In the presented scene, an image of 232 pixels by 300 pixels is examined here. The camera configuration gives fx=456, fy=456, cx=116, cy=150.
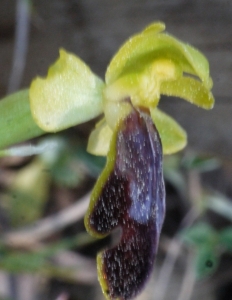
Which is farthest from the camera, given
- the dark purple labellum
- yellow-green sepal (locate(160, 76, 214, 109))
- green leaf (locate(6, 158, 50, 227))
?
green leaf (locate(6, 158, 50, 227))

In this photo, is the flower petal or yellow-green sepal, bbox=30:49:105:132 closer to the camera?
yellow-green sepal, bbox=30:49:105:132

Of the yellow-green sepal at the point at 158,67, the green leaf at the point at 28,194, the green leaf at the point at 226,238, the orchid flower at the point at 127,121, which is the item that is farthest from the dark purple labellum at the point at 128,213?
the green leaf at the point at 28,194

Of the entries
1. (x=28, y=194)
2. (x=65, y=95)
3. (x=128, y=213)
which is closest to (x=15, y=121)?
(x=65, y=95)

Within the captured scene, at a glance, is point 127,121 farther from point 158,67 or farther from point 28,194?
point 28,194

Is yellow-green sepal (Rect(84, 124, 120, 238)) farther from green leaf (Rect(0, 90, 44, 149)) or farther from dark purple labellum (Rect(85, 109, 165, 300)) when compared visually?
green leaf (Rect(0, 90, 44, 149))

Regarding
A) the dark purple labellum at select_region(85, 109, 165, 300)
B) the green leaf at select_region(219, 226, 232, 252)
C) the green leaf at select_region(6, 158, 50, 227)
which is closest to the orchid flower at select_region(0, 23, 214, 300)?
the dark purple labellum at select_region(85, 109, 165, 300)

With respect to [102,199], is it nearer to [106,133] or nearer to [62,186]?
[106,133]

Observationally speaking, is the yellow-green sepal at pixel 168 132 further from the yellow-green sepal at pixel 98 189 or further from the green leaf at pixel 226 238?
the green leaf at pixel 226 238

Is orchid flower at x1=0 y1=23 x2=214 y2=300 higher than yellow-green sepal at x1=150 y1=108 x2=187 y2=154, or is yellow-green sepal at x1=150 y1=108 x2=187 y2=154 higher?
orchid flower at x1=0 y1=23 x2=214 y2=300
